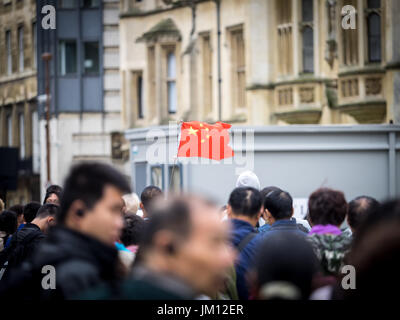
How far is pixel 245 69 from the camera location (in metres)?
25.0

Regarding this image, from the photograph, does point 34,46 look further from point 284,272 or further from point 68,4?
point 284,272

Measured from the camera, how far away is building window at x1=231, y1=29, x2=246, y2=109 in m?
25.4

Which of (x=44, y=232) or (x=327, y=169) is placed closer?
(x=44, y=232)

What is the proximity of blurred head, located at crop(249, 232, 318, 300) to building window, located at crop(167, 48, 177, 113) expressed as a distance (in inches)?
993

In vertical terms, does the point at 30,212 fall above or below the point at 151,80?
below

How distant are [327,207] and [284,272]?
8.97 ft

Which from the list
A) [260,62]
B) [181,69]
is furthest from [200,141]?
[181,69]

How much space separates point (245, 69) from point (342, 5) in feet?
12.8

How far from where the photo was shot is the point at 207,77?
26.9 m

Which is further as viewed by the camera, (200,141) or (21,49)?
(21,49)

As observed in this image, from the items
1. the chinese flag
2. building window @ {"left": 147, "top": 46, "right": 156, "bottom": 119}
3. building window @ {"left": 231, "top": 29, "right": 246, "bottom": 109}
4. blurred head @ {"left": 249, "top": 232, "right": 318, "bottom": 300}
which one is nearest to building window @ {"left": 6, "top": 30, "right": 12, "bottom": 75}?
building window @ {"left": 147, "top": 46, "right": 156, "bottom": 119}

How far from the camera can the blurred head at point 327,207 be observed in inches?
246
